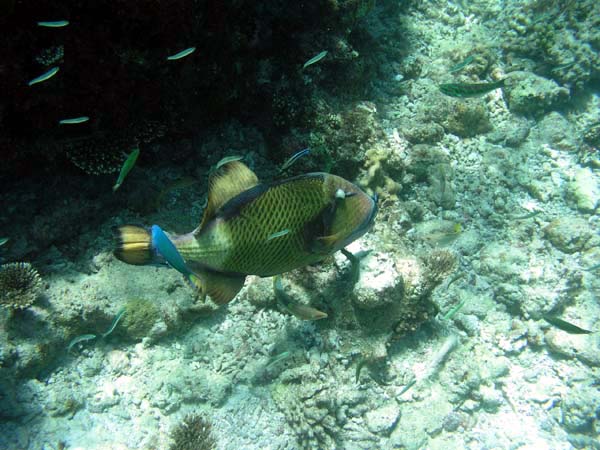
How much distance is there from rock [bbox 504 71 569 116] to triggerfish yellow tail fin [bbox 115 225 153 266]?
754 cm

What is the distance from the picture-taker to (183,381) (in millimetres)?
3984

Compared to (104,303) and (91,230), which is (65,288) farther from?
(91,230)

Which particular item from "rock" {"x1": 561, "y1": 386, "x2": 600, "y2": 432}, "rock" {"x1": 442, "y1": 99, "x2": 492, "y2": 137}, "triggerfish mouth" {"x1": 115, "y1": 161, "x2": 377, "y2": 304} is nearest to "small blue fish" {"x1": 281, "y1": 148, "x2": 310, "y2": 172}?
"triggerfish mouth" {"x1": 115, "y1": 161, "x2": 377, "y2": 304}

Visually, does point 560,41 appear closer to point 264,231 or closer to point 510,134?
point 510,134

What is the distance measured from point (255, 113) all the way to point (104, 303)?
2.97 metres

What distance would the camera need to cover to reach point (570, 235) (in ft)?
19.5

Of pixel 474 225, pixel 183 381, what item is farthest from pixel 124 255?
pixel 474 225

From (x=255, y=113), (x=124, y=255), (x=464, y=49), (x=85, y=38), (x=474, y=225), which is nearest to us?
(x=124, y=255)

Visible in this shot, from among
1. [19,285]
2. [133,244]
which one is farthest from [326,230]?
[19,285]

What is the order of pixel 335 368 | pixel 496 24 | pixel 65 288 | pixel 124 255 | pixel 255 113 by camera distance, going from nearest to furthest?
pixel 124 255 → pixel 65 288 → pixel 335 368 → pixel 255 113 → pixel 496 24

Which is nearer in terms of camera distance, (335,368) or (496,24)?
(335,368)

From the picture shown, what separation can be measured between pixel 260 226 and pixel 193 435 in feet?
9.98

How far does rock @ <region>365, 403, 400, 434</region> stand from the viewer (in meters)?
4.22

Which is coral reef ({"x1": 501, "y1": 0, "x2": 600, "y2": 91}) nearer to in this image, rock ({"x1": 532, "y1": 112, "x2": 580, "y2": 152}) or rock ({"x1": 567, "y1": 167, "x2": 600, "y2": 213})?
rock ({"x1": 532, "y1": 112, "x2": 580, "y2": 152})
